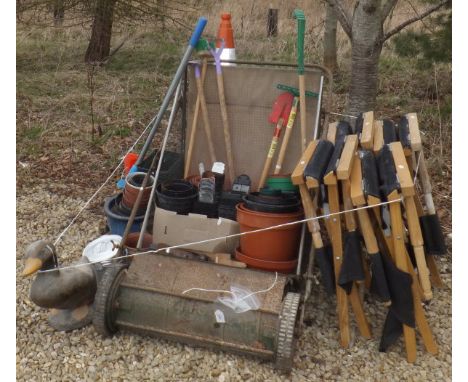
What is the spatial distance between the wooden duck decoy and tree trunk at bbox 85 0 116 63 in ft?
19.7

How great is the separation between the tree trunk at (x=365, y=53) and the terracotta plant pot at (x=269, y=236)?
5.95 ft

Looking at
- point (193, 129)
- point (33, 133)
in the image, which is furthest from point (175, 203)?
point (33, 133)

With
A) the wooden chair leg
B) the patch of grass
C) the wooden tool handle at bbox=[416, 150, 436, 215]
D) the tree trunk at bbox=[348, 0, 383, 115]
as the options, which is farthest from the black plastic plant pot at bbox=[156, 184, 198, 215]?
the patch of grass

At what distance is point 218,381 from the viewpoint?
291 centimetres

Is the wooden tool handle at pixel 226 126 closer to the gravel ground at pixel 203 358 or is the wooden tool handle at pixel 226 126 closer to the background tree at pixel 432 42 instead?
the gravel ground at pixel 203 358

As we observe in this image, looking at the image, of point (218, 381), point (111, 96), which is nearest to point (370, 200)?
point (218, 381)

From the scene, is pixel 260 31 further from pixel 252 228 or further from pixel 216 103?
pixel 252 228

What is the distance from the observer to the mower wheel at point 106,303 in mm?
3059

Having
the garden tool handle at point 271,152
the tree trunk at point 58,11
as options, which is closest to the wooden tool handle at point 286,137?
the garden tool handle at point 271,152

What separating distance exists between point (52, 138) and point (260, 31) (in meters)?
5.56

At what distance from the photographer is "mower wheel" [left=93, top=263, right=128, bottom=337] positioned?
3059mm

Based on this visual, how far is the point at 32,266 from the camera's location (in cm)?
298

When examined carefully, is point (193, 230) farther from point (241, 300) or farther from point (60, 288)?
point (60, 288)

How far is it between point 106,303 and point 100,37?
267 inches
